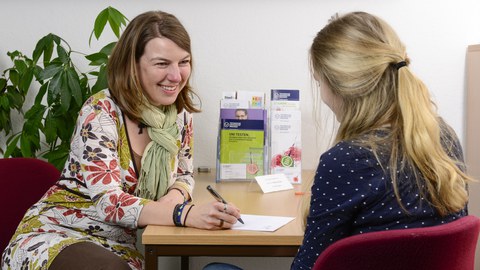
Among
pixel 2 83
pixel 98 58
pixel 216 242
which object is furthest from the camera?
pixel 2 83

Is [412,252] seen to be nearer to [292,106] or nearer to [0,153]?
[292,106]

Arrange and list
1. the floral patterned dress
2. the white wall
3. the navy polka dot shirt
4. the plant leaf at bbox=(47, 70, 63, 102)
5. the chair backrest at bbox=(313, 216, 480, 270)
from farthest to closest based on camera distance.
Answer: the white wall
the plant leaf at bbox=(47, 70, 63, 102)
the floral patterned dress
the navy polka dot shirt
the chair backrest at bbox=(313, 216, 480, 270)

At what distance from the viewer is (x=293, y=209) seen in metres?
2.01

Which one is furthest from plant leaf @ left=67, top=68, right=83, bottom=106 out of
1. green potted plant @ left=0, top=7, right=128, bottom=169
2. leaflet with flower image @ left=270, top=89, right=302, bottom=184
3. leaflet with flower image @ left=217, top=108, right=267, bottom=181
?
leaflet with flower image @ left=270, top=89, right=302, bottom=184

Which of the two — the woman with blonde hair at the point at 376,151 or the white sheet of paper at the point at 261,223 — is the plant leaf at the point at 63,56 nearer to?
the white sheet of paper at the point at 261,223

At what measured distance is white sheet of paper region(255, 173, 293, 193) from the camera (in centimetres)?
229

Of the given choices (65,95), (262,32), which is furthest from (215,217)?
(262,32)

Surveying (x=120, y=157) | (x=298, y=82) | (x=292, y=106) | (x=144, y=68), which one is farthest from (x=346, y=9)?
(x=120, y=157)

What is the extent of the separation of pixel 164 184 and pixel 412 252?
44.3 inches

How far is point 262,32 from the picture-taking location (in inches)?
109

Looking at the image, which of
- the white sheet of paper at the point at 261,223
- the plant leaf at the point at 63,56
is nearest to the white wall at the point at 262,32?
the plant leaf at the point at 63,56

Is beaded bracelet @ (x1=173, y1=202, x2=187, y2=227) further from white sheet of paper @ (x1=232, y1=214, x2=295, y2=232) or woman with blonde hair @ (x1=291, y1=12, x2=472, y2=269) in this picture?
woman with blonde hair @ (x1=291, y1=12, x2=472, y2=269)

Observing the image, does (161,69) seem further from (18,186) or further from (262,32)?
(262,32)

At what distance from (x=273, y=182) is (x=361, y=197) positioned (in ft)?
3.46
